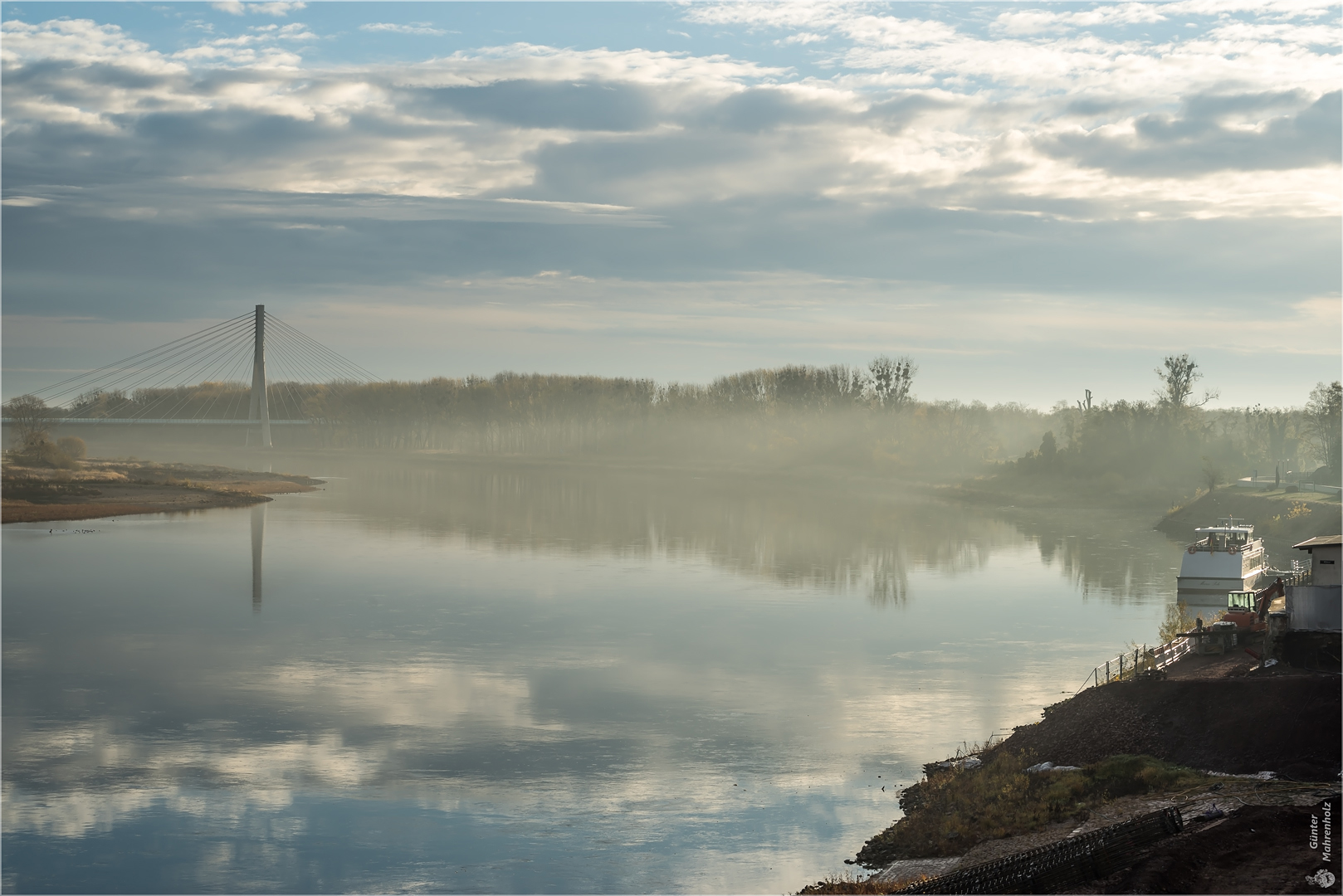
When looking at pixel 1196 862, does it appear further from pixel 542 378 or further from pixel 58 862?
pixel 542 378

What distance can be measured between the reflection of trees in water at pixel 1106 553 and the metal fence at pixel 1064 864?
97.1 ft

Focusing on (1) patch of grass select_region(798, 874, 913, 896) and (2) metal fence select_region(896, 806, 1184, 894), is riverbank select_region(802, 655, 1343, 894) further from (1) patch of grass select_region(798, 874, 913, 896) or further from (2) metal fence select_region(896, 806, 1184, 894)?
(2) metal fence select_region(896, 806, 1184, 894)

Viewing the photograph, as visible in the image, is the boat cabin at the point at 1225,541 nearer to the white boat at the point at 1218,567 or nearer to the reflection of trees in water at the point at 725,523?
the white boat at the point at 1218,567

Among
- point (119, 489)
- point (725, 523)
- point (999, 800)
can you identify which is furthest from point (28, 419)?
point (999, 800)

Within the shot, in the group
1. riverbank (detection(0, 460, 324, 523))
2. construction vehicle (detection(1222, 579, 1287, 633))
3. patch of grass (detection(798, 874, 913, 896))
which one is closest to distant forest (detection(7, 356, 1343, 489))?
riverbank (detection(0, 460, 324, 523))

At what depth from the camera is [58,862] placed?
55.3 feet

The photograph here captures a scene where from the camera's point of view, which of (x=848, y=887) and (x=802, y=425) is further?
(x=802, y=425)

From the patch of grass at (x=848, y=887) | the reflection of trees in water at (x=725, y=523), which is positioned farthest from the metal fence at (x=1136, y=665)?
the reflection of trees in water at (x=725, y=523)

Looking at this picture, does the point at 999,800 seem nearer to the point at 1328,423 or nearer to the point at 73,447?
the point at 1328,423

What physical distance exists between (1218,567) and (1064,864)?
32.0m

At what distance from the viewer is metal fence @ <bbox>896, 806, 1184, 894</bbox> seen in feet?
48.5

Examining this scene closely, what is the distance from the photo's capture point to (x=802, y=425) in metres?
140

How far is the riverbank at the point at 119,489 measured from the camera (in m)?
70.9

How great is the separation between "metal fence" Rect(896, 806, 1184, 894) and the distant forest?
69.7m
